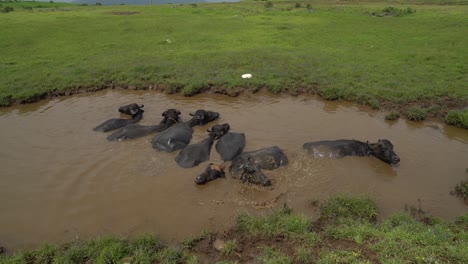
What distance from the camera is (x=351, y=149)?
8.48 meters

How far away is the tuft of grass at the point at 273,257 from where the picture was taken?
4980 mm

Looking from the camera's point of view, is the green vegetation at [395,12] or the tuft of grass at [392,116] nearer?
the tuft of grass at [392,116]

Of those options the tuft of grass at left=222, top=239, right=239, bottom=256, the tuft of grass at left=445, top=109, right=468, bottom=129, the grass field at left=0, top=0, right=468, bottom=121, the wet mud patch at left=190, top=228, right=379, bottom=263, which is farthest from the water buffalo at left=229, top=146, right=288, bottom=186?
the tuft of grass at left=445, top=109, right=468, bottom=129

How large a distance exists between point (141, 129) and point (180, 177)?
2708mm

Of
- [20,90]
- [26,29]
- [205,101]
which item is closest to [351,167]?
[205,101]

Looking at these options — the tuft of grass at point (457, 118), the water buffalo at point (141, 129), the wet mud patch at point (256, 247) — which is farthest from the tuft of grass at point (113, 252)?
the tuft of grass at point (457, 118)

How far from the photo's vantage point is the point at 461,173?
7.84 meters

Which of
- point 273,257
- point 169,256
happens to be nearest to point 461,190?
point 273,257

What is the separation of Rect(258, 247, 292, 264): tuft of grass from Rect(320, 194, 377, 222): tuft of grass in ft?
4.69

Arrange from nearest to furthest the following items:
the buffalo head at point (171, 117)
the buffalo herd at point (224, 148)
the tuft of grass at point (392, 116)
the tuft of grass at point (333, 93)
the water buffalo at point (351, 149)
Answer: the buffalo herd at point (224, 148)
the water buffalo at point (351, 149)
the buffalo head at point (171, 117)
the tuft of grass at point (392, 116)
the tuft of grass at point (333, 93)

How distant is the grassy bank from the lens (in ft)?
16.1

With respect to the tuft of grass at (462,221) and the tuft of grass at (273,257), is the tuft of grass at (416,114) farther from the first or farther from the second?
the tuft of grass at (273,257)

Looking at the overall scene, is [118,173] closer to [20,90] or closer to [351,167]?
[351,167]

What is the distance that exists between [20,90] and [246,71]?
28.9 ft
